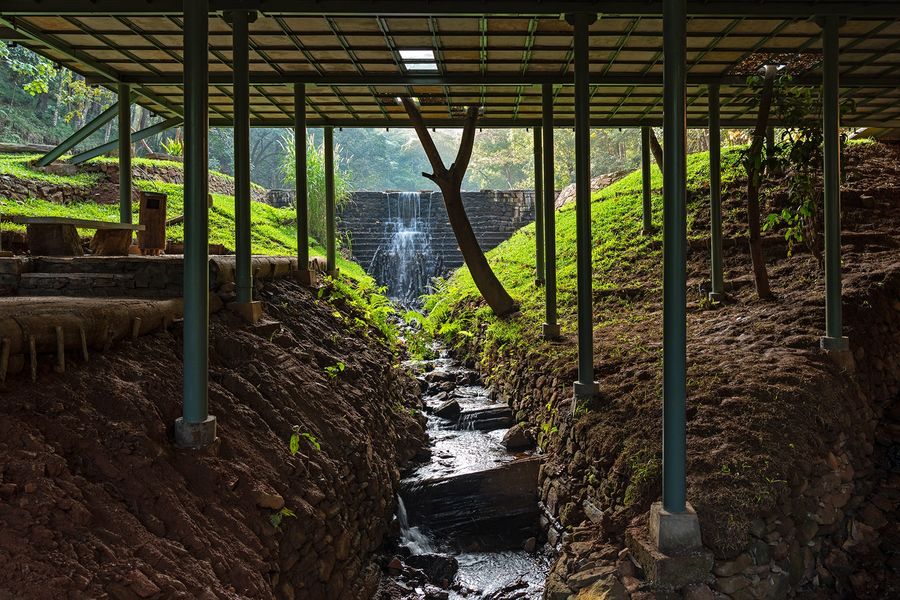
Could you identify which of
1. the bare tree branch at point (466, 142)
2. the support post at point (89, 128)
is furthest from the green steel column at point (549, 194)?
the support post at point (89, 128)

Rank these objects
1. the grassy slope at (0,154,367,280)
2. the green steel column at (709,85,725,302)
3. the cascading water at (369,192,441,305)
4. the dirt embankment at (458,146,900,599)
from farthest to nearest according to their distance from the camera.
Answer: the cascading water at (369,192,441,305) < the grassy slope at (0,154,367,280) < the green steel column at (709,85,725,302) < the dirt embankment at (458,146,900,599)

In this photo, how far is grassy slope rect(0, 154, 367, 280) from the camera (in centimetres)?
1320

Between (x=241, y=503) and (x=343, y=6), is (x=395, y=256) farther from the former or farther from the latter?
(x=241, y=503)

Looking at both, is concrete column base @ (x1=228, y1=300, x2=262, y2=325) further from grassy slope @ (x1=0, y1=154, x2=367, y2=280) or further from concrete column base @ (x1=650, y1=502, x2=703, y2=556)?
grassy slope @ (x1=0, y1=154, x2=367, y2=280)

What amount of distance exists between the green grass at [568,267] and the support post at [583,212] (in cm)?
263

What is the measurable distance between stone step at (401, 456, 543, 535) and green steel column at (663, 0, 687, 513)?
8.40 feet

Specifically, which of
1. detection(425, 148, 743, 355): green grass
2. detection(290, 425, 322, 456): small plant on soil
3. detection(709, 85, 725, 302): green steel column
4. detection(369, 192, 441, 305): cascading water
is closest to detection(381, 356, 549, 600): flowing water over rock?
detection(290, 425, 322, 456): small plant on soil

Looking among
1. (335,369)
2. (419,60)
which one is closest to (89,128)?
(419,60)

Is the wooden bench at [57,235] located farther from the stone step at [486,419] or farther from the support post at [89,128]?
the stone step at [486,419]

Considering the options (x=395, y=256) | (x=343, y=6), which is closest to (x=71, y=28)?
(x=343, y=6)

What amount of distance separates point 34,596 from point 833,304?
7.66 m

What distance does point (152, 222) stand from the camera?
29.9 feet

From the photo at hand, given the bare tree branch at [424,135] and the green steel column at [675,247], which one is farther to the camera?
the bare tree branch at [424,135]

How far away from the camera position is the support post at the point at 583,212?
7.06 metres
